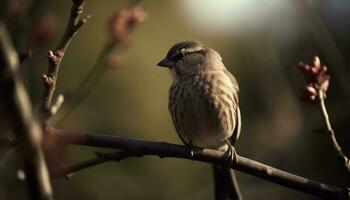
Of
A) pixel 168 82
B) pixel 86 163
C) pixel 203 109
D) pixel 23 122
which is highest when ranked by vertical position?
pixel 23 122

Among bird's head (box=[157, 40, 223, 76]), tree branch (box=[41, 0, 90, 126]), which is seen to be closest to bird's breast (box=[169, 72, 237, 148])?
bird's head (box=[157, 40, 223, 76])

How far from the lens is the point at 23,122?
170 centimetres

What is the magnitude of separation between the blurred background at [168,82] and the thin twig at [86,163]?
3.86 m

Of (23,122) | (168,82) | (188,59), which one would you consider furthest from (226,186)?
(168,82)

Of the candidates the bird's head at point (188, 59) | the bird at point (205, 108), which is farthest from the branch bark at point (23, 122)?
the bird's head at point (188, 59)

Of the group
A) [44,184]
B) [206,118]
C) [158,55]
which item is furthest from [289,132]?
[44,184]

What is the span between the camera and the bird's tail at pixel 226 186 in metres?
5.64

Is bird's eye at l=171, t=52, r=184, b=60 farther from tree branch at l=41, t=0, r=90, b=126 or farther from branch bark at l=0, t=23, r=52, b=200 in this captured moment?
branch bark at l=0, t=23, r=52, b=200

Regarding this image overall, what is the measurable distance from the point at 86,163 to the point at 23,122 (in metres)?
1.84

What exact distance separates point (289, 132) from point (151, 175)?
9.95 ft

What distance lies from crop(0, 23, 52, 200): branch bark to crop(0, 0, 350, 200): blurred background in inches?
221

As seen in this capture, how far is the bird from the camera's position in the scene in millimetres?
5699

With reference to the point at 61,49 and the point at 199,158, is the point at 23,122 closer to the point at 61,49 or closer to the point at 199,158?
the point at 61,49

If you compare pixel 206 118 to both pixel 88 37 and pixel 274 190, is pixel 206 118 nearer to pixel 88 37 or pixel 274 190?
pixel 274 190
